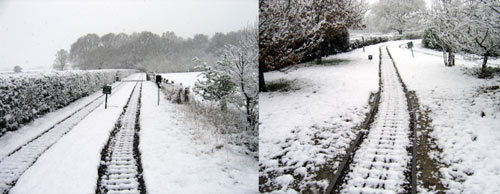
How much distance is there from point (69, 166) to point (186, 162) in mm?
969

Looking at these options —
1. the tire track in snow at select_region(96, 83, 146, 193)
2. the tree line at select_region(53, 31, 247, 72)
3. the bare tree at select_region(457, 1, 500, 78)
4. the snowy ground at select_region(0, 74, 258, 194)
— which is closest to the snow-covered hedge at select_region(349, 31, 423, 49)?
the bare tree at select_region(457, 1, 500, 78)

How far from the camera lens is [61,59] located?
2.03 metres

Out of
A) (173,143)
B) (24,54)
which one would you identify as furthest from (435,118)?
(24,54)

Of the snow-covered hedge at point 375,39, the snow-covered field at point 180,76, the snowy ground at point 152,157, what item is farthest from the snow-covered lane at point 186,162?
the snow-covered hedge at point 375,39

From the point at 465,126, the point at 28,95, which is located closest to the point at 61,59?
the point at 28,95

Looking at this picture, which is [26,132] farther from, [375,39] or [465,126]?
[375,39]

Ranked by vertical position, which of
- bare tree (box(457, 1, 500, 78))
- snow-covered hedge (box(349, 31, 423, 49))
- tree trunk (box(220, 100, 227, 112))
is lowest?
tree trunk (box(220, 100, 227, 112))

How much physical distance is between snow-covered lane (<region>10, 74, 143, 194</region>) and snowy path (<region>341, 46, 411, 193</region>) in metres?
2.44

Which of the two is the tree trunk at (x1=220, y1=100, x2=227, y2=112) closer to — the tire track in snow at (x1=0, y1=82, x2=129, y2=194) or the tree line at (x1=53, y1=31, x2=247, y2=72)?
the tree line at (x1=53, y1=31, x2=247, y2=72)

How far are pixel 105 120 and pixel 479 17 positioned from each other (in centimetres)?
663

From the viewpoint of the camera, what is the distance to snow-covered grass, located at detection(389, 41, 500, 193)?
3.01 m

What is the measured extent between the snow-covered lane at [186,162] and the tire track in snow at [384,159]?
1.08m

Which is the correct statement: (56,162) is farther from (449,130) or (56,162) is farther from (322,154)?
(449,130)

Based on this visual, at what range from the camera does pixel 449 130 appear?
4.35m
